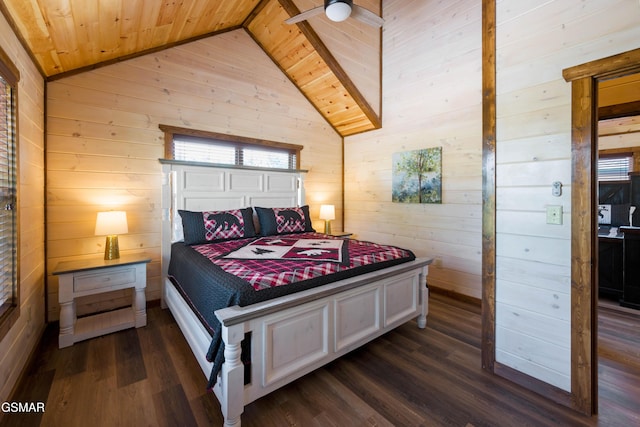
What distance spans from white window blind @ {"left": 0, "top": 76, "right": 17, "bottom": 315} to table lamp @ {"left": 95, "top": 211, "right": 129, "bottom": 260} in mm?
746

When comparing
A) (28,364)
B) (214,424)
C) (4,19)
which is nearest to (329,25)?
(4,19)

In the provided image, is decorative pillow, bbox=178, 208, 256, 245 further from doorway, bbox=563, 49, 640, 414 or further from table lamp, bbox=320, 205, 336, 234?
doorway, bbox=563, 49, 640, 414

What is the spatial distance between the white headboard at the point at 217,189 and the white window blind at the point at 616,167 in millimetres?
4340

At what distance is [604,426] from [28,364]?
3614mm

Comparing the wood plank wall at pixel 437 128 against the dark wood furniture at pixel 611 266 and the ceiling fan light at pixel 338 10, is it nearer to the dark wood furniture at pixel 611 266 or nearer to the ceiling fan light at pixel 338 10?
the dark wood furniture at pixel 611 266

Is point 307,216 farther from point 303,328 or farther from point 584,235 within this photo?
point 584,235

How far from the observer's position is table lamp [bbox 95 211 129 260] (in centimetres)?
249

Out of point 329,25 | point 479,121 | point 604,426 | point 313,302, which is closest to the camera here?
point 604,426

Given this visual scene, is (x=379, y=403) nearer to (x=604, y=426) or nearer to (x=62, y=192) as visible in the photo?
(x=604, y=426)

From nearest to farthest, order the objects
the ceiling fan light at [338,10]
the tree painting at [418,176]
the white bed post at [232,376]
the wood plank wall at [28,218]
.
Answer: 1. the white bed post at [232,376]
2. the wood plank wall at [28,218]
3. the ceiling fan light at [338,10]
4. the tree painting at [418,176]

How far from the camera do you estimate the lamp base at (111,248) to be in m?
2.59

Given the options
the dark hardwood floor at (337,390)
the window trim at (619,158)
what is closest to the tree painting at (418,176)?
the dark hardwood floor at (337,390)

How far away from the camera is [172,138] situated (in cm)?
321

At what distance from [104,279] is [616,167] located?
6.31 meters
